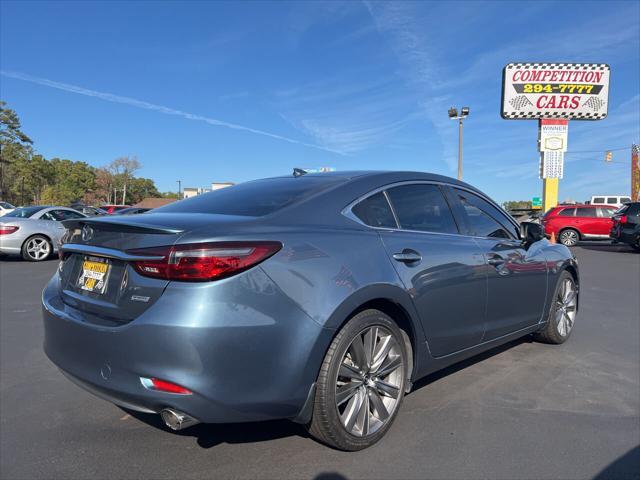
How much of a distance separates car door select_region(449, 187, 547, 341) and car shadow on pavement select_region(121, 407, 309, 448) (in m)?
1.70

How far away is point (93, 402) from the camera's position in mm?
3467

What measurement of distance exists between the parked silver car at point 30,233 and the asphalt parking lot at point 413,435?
8.50 meters

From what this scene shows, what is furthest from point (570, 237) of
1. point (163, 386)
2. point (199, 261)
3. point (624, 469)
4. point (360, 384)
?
point (163, 386)

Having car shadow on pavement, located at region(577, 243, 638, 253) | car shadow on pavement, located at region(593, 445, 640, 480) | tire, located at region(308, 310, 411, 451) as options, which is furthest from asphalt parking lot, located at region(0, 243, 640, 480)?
car shadow on pavement, located at region(577, 243, 638, 253)

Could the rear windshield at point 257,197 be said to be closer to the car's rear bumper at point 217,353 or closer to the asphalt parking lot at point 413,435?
the car's rear bumper at point 217,353

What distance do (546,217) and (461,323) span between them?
1814cm

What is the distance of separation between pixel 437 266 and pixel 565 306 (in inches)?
102

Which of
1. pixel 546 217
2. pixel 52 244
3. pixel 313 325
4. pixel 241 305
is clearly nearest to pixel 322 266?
pixel 313 325

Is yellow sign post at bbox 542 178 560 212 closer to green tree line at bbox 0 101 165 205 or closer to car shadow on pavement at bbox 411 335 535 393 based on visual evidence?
car shadow on pavement at bbox 411 335 535 393

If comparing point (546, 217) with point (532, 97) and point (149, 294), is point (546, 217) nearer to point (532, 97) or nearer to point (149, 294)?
point (532, 97)

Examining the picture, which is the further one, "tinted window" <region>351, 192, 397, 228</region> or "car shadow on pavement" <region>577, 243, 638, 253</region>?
"car shadow on pavement" <region>577, 243, 638, 253</region>

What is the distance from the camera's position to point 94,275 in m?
2.57

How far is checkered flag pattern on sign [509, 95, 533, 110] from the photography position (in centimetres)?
2606

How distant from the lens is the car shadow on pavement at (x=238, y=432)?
2916mm
